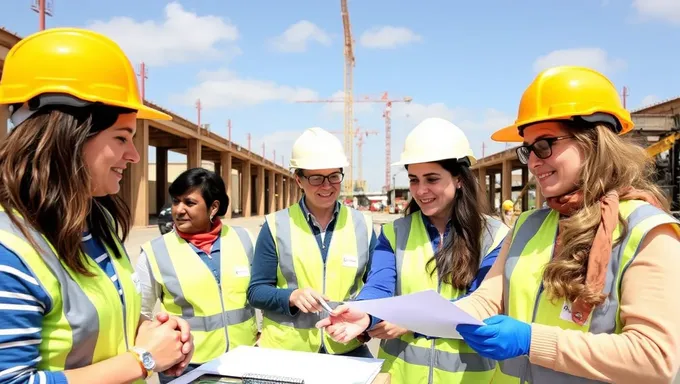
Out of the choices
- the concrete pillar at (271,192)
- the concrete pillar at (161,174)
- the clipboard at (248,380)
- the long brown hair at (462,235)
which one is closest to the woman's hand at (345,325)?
the long brown hair at (462,235)

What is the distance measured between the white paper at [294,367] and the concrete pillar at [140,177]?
71.0 feet

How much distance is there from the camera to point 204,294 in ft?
9.73

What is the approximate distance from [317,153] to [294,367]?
4.97 feet

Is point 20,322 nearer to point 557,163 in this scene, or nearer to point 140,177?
point 557,163

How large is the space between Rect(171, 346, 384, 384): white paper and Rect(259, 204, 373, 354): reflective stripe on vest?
88cm

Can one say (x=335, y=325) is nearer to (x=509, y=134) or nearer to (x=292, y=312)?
(x=292, y=312)

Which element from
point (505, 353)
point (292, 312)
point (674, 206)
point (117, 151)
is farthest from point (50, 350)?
point (674, 206)

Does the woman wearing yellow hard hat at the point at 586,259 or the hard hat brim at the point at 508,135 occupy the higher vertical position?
the hard hat brim at the point at 508,135

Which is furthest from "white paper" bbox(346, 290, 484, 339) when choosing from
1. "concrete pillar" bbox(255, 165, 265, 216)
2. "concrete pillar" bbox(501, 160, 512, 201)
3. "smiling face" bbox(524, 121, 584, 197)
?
"concrete pillar" bbox(255, 165, 265, 216)

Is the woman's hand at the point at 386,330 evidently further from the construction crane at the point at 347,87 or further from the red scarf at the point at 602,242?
the construction crane at the point at 347,87

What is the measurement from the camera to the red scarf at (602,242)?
1560mm

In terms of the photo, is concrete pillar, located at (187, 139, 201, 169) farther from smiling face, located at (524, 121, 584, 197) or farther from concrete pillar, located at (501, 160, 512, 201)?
smiling face, located at (524, 121, 584, 197)

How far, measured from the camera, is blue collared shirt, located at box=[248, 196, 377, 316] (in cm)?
273

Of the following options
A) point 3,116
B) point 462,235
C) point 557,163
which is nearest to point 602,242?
point 557,163
